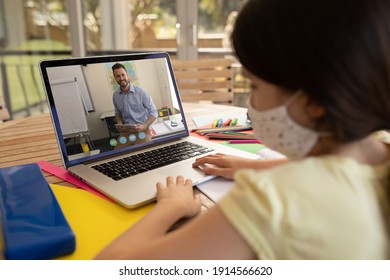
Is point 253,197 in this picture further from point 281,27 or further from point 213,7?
point 213,7

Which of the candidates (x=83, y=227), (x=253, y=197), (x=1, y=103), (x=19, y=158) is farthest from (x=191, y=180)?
(x=1, y=103)

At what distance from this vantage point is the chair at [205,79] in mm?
2217

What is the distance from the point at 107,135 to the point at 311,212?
663mm

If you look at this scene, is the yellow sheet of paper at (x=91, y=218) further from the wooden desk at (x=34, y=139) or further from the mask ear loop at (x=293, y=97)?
the mask ear loop at (x=293, y=97)

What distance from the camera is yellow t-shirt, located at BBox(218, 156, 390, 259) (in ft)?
1.45

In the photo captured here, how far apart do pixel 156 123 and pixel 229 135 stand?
263 millimetres

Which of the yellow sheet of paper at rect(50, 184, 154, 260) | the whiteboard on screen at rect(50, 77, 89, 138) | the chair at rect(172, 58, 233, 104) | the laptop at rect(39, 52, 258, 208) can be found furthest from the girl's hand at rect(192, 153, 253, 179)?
the chair at rect(172, 58, 233, 104)

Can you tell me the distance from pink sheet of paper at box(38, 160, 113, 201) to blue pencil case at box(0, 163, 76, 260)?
0.26ft

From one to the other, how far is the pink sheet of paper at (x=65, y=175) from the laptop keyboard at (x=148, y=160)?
0.05 meters

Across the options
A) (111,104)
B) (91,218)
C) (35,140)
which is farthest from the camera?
(35,140)

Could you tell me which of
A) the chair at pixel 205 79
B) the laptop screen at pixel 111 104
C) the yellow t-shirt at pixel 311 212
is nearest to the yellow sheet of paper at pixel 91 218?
the laptop screen at pixel 111 104

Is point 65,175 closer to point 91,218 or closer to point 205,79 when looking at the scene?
point 91,218

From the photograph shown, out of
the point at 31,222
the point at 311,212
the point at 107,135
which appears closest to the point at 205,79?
the point at 107,135

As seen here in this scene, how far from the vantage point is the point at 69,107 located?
931 mm
